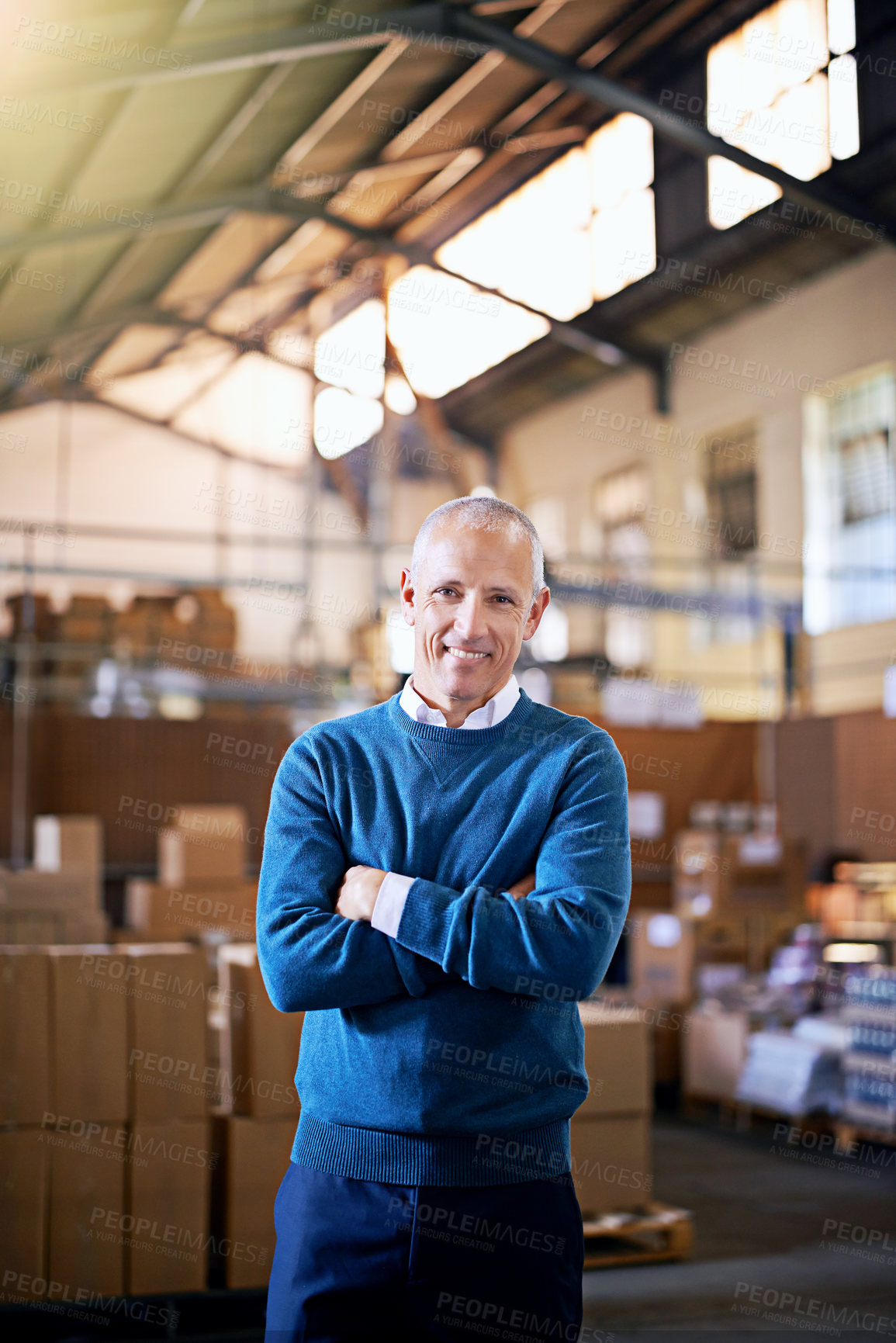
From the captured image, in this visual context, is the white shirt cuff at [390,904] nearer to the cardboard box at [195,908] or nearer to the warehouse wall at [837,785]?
the cardboard box at [195,908]

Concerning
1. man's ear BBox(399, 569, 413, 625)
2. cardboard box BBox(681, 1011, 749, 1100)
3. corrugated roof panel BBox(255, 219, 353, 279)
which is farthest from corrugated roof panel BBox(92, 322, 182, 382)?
man's ear BBox(399, 569, 413, 625)

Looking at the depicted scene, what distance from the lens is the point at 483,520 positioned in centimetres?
175

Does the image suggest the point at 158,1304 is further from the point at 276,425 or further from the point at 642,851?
the point at 276,425

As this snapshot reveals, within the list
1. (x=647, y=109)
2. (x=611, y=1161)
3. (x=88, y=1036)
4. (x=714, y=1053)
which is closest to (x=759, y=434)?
(x=647, y=109)

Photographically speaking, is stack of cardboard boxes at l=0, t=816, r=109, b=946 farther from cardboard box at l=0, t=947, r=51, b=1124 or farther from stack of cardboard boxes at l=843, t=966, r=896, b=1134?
stack of cardboard boxes at l=843, t=966, r=896, b=1134

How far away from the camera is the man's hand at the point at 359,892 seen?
1.66 meters

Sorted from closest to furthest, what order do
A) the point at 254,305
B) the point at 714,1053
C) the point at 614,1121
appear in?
the point at 614,1121 → the point at 714,1053 → the point at 254,305

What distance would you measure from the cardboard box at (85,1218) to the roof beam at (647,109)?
26.6ft

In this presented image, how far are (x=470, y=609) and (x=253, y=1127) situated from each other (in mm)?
2823

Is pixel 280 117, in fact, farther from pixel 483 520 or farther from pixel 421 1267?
pixel 421 1267

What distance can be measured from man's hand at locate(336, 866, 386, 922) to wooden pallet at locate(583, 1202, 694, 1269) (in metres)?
3.18

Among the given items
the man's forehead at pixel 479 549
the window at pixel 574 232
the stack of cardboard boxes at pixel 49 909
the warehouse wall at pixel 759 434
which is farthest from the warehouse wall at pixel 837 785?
the man's forehead at pixel 479 549

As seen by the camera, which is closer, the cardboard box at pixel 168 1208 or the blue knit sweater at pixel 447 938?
the blue knit sweater at pixel 447 938

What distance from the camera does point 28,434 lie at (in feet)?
39.7
